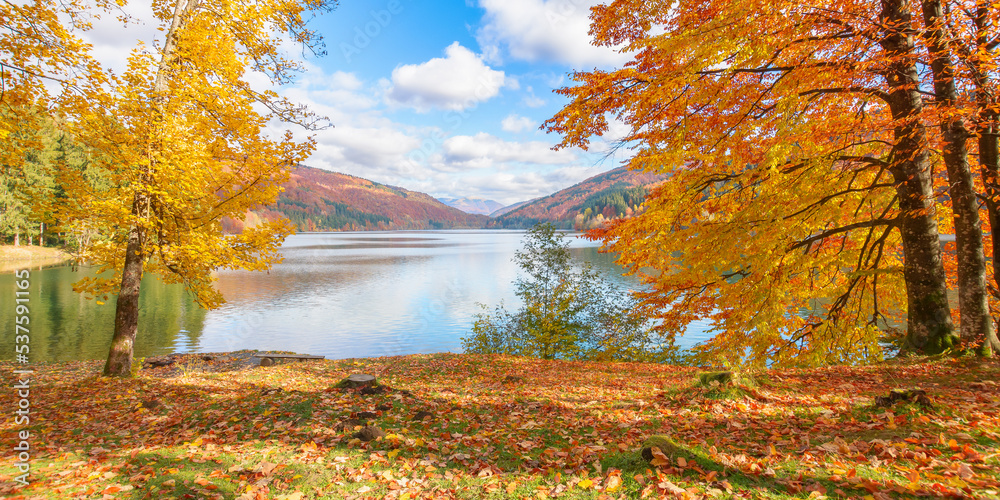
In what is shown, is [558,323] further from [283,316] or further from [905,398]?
[283,316]

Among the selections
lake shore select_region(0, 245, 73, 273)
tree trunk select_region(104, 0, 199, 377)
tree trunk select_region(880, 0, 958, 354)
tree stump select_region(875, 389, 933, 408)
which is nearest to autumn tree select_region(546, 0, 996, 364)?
tree trunk select_region(880, 0, 958, 354)

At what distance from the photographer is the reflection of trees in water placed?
55.1 feet

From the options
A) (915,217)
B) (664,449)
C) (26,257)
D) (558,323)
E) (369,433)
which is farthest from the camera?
(26,257)

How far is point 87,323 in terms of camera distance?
20.9 metres

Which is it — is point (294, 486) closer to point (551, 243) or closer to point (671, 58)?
point (671, 58)

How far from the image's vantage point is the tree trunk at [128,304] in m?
8.61

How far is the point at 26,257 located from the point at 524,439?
2493 inches

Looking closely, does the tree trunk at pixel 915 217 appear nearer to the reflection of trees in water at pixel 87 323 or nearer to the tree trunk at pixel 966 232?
the tree trunk at pixel 966 232

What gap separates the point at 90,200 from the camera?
7527 millimetres

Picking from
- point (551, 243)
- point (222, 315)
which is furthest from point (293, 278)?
point (551, 243)

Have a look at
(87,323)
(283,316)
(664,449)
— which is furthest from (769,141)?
(87,323)

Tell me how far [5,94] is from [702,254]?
11716 millimetres

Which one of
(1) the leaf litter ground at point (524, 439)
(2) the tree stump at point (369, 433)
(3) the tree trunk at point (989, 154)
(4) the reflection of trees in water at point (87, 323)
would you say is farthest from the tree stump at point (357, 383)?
(4) the reflection of trees in water at point (87, 323)

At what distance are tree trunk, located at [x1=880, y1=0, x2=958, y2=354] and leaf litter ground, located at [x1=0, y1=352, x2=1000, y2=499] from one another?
2.51 feet
